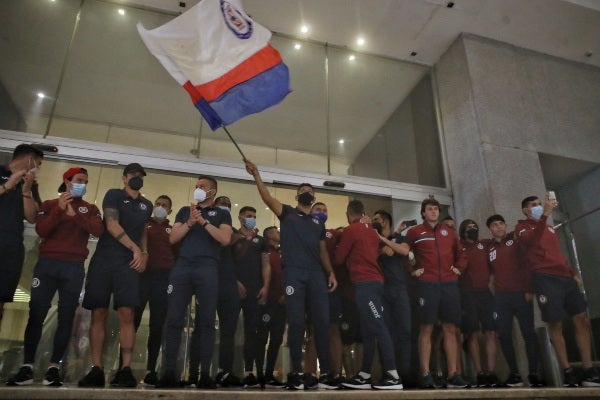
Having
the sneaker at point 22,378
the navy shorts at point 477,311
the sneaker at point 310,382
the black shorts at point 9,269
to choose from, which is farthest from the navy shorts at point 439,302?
the black shorts at point 9,269

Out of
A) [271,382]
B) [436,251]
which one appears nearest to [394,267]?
[436,251]

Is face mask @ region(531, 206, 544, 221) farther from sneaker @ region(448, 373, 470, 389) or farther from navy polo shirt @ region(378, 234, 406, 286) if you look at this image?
sneaker @ region(448, 373, 470, 389)

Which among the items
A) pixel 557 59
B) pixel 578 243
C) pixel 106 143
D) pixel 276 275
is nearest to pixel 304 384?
pixel 276 275

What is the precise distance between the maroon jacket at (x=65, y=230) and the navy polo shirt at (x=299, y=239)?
5.41ft

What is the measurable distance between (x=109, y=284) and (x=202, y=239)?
0.85 metres

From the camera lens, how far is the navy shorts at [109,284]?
142 inches

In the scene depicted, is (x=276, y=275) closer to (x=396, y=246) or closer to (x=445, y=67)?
(x=396, y=246)

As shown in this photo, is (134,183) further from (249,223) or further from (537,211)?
(537,211)

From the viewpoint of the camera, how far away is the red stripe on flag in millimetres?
4180

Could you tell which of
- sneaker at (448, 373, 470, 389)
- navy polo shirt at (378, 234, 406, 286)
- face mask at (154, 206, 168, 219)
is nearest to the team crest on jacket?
face mask at (154, 206, 168, 219)

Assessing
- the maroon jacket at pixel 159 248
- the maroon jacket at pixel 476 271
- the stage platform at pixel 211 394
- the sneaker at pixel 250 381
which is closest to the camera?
the stage platform at pixel 211 394

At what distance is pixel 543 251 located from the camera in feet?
15.6

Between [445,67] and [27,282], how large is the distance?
25.4 ft

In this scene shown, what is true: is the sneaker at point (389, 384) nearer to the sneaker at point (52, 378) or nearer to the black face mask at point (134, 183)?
the sneaker at point (52, 378)
